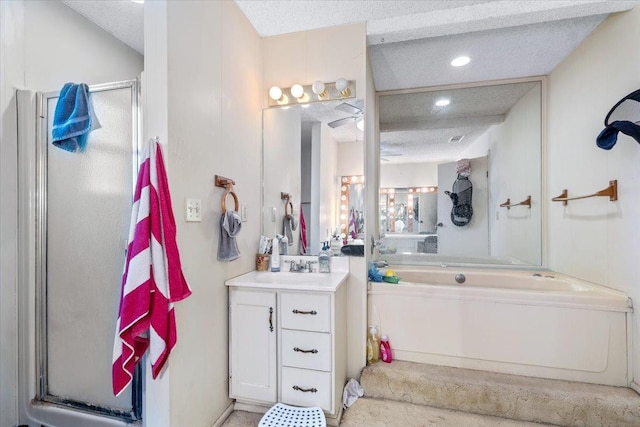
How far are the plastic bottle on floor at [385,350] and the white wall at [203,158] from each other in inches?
43.1

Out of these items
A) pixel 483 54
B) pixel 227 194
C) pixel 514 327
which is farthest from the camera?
pixel 483 54

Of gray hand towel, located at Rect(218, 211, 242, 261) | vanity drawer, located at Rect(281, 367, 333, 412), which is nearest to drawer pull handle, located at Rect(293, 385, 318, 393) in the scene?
vanity drawer, located at Rect(281, 367, 333, 412)

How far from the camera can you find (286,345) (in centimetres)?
160

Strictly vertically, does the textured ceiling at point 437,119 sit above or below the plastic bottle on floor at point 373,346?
above

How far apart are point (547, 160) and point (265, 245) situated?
2.70 meters

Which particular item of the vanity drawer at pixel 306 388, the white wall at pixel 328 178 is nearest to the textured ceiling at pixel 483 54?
the white wall at pixel 328 178

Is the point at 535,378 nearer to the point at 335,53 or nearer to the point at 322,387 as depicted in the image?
the point at 322,387

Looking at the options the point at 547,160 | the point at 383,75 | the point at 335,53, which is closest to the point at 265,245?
the point at 335,53

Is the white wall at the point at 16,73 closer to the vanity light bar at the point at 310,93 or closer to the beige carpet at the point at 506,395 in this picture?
the vanity light bar at the point at 310,93

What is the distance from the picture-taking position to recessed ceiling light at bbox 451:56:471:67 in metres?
2.34

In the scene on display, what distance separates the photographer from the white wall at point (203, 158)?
1288 millimetres

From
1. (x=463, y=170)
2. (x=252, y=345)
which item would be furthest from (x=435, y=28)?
(x=252, y=345)

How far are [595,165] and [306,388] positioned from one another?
97.9 inches

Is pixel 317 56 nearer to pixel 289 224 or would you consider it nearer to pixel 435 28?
pixel 435 28
